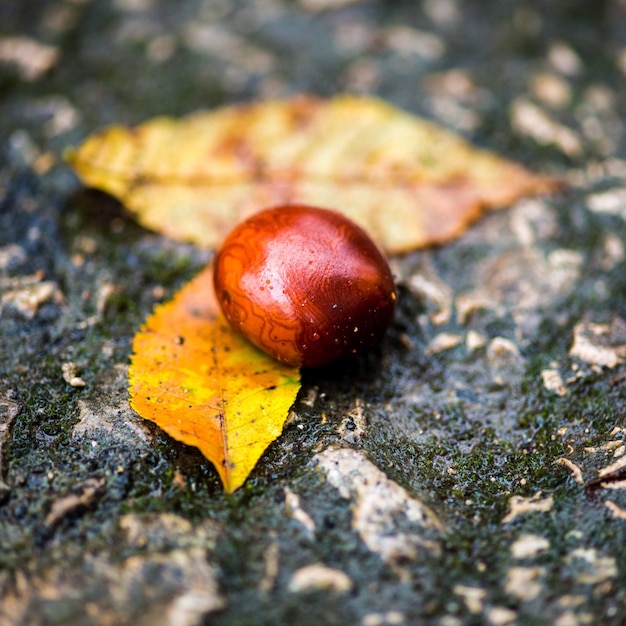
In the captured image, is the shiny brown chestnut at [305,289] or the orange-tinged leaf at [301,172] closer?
the shiny brown chestnut at [305,289]

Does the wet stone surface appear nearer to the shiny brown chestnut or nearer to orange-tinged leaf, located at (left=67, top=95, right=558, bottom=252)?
orange-tinged leaf, located at (left=67, top=95, right=558, bottom=252)

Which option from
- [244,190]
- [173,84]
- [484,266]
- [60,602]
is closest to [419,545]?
[60,602]

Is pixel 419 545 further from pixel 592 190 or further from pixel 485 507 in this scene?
pixel 592 190

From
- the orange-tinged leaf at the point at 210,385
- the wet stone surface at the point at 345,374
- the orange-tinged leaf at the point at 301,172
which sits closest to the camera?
the wet stone surface at the point at 345,374

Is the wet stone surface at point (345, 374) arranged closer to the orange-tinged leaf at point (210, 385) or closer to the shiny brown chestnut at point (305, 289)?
the orange-tinged leaf at point (210, 385)

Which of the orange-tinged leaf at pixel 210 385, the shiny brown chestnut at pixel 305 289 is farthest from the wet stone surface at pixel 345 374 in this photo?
the shiny brown chestnut at pixel 305 289

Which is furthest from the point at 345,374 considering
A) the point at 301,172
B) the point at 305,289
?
the point at 301,172
